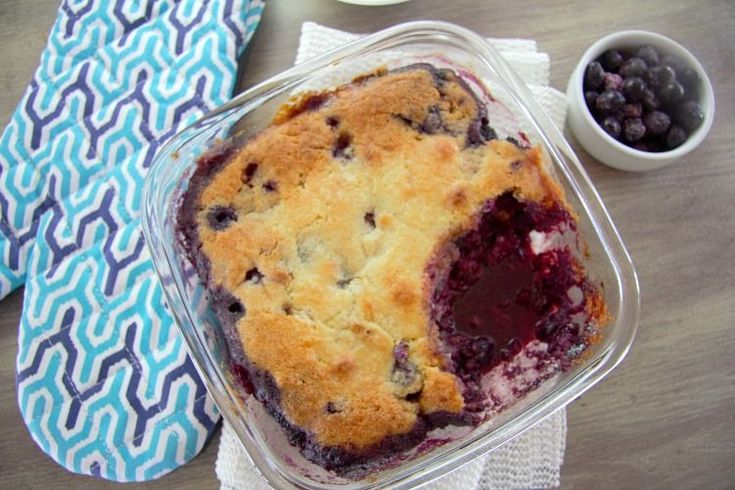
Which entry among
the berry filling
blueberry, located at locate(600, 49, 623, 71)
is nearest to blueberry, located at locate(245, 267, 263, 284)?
the berry filling

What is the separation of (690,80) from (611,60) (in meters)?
0.16

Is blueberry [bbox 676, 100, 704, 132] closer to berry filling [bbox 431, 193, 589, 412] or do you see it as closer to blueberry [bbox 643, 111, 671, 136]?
blueberry [bbox 643, 111, 671, 136]

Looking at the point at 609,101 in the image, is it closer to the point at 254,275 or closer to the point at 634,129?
the point at 634,129

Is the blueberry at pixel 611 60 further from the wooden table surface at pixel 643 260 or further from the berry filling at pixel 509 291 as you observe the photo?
the berry filling at pixel 509 291

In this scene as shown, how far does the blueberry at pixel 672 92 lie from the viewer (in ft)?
4.34

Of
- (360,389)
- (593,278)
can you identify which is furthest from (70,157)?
(593,278)

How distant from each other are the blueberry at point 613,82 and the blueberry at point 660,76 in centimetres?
5

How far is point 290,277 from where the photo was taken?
109 centimetres

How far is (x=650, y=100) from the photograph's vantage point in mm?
1324

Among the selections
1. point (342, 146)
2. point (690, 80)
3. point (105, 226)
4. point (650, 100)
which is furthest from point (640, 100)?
point (105, 226)

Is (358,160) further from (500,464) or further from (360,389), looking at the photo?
(500,464)

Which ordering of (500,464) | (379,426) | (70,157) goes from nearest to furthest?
(379,426)
(500,464)
(70,157)

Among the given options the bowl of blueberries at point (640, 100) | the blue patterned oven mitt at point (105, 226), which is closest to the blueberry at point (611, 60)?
the bowl of blueberries at point (640, 100)

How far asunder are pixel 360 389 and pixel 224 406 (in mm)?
218
